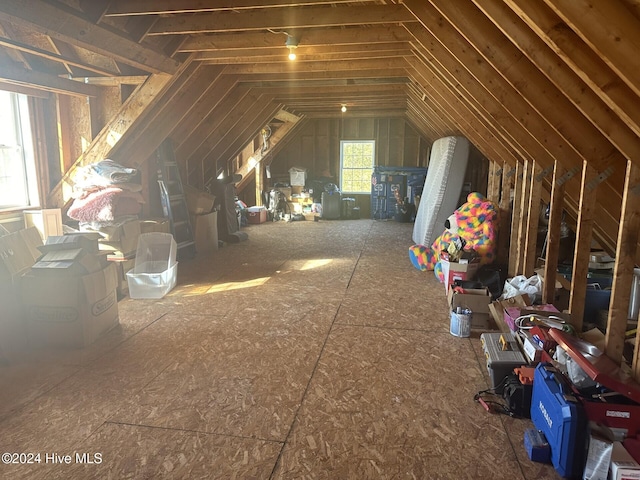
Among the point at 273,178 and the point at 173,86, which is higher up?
the point at 173,86

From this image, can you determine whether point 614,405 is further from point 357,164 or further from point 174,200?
point 357,164

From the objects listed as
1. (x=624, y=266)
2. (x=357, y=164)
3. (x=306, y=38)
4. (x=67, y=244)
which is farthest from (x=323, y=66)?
(x=357, y=164)

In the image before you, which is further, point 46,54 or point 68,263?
point 46,54

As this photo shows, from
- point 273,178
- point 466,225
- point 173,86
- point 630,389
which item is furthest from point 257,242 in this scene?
point 630,389

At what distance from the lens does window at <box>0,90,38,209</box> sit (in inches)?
167

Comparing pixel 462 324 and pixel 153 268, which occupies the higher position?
pixel 153 268

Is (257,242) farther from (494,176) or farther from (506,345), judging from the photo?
(506,345)

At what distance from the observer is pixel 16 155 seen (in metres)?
4.37

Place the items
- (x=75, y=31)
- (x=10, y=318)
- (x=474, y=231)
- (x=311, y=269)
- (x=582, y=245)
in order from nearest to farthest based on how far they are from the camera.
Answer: (x=582, y=245)
(x=10, y=318)
(x=75, y=31)
(x=474, y=231)
(x=311, y=269)

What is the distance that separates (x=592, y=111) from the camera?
2.10m

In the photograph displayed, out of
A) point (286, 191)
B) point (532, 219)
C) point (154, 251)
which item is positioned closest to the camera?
point (532, 219)

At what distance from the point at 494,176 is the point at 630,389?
377 cm

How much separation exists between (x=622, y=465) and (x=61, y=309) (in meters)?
3.18

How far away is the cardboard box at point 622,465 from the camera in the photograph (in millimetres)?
1664
